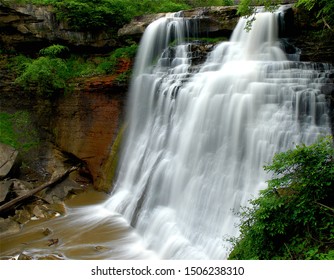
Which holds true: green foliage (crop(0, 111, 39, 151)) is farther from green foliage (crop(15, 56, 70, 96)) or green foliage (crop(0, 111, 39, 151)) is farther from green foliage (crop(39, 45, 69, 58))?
Result: green foliage (crop(39, 45, 69, 58))

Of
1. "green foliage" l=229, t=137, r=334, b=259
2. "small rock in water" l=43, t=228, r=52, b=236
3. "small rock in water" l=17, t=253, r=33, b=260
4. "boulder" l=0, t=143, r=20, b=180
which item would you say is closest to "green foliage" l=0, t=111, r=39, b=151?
"boulder" l=0, t=143, r=20, b=180

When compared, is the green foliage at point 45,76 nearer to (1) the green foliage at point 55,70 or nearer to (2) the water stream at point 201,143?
(1) the green foliage at point 55,70

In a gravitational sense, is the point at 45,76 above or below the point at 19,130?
above

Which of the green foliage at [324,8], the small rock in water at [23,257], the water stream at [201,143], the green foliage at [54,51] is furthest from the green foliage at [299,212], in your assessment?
the green foliage at [54,51]

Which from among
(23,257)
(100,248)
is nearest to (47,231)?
(23,257)

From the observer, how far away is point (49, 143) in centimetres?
1345

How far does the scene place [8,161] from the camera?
11078mm

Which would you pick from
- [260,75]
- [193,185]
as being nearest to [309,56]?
[260,75]

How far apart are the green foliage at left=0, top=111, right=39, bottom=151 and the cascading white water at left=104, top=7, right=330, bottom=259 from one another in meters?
4.83

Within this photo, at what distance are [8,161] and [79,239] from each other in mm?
5048

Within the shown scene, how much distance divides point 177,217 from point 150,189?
5.09 ft

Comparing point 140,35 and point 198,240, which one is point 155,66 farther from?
point 198,240

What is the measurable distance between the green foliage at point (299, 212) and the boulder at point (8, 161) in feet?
30.5

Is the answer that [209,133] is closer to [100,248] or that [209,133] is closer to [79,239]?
[100,248]
